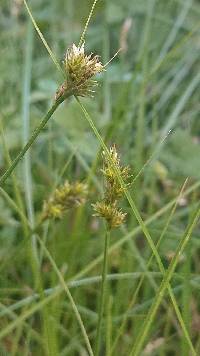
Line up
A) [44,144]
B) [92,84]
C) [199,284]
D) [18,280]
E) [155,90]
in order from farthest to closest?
1. [155,90]
2. [44,144]
3. [18,280]
4. [199,284]
5. [92,84]

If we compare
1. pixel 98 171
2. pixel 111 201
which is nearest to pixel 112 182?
pixel 111 201

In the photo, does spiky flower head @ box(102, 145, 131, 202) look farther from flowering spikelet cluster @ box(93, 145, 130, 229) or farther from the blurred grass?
the blurred grass

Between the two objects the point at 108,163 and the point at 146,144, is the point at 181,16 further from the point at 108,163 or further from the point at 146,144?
the point at 108,163

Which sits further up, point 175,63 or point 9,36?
point 9,36

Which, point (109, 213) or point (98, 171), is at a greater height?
point (98, 171)

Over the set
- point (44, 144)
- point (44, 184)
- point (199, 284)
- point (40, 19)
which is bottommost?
point (199, 284)

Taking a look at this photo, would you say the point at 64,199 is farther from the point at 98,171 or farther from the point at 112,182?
the point at 98,171

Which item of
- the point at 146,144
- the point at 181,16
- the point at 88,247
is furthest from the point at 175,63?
the point at 88,247
